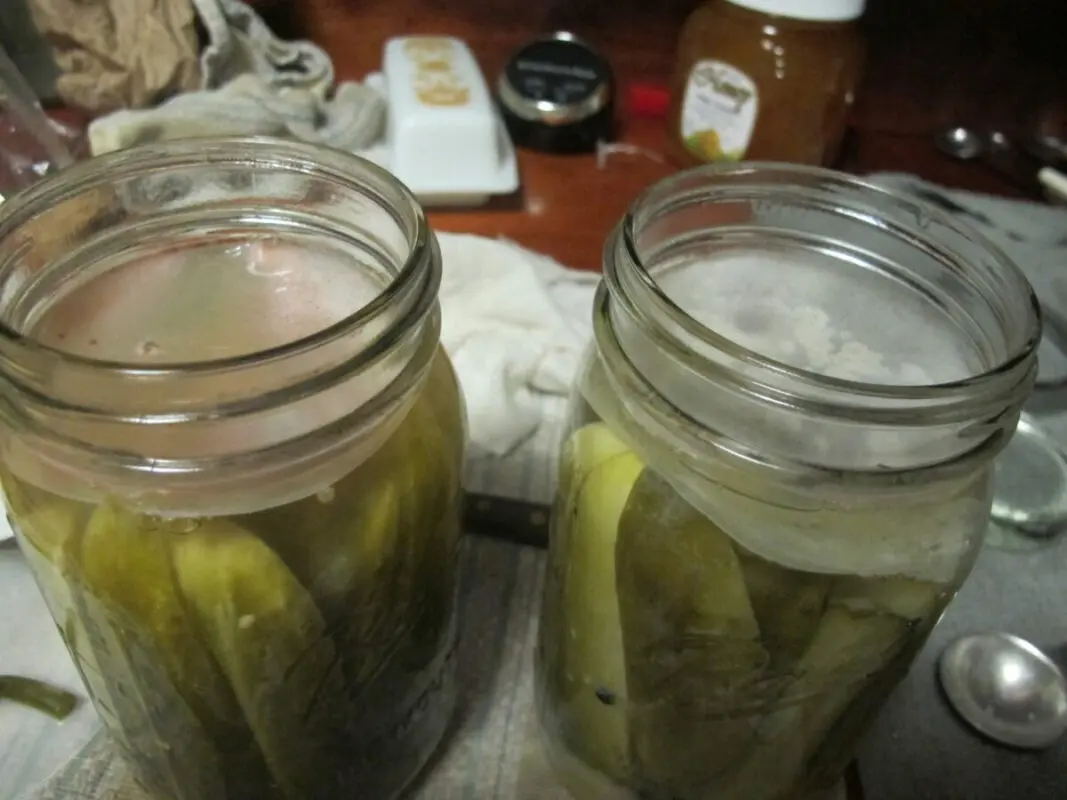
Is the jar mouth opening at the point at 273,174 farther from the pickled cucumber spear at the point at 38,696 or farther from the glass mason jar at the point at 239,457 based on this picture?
the pickled cucumber spear at the point at 38,696

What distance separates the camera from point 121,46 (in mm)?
710

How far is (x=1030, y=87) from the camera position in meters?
0.81

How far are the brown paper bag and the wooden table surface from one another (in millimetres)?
106

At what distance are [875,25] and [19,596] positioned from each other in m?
0.74

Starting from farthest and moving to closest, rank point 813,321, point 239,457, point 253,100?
point 253,100
point 813,321
point 239,457

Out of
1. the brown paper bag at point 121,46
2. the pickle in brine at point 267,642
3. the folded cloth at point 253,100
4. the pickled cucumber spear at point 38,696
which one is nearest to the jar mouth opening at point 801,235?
the pickle in brine at point 267,642

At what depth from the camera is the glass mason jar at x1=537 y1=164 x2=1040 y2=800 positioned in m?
0.28

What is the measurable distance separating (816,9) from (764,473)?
0.47 meters

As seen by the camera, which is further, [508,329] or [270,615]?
[508,329]

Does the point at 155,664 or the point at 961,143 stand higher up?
the point at 155,664

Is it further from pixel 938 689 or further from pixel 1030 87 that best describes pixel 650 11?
pixel 938 689

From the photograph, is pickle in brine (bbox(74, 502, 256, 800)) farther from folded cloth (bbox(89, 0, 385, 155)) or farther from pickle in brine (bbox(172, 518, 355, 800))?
folded cloth (bbox(89, 0, 385, 155))

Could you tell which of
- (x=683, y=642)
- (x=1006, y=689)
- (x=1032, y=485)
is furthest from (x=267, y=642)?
Result: (x=1032, y=485)

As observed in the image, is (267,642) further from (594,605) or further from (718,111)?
(718,111)
